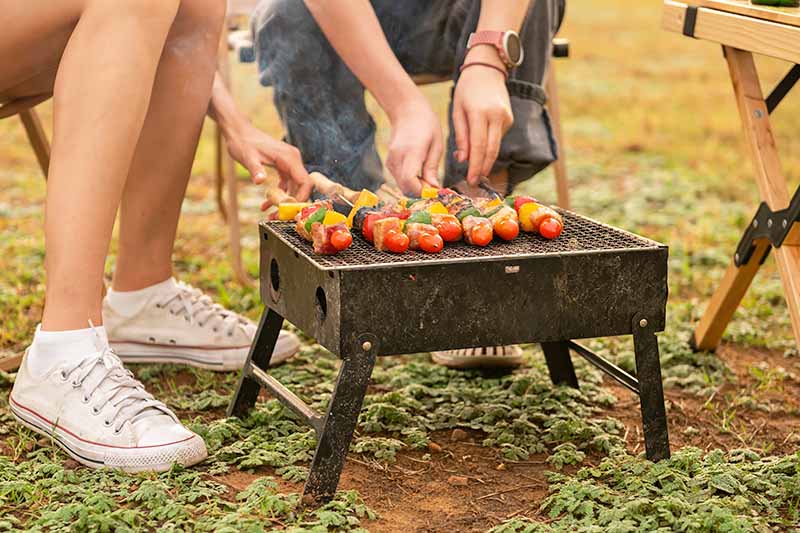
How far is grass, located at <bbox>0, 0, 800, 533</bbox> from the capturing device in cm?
208

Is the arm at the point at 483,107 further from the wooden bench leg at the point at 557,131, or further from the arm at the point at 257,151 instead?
the wooden bench leg at the point at 557,131

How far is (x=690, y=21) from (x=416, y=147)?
0.82 metres

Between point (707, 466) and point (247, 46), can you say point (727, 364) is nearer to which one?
point (707, 466)

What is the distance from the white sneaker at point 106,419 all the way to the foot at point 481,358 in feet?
2.91

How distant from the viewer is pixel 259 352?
8.30ft

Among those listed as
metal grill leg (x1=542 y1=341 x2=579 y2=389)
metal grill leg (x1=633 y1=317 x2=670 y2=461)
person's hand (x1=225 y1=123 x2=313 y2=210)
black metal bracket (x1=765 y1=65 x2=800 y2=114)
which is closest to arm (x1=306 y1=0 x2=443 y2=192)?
person's hand (x1=225 y1=123 x2=313 y2=210)

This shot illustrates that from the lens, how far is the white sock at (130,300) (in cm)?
288

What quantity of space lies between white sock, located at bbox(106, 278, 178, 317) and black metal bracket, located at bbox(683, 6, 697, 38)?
1517 mm

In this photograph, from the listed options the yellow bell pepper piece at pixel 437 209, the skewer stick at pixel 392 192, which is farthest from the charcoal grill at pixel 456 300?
the skewer stick at pixel 392 192

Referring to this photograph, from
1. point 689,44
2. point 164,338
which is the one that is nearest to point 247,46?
point 164,338

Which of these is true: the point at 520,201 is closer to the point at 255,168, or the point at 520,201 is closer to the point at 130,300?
the point at 255,168

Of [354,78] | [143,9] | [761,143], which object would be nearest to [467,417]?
[761,143]

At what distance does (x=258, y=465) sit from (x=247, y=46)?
5.49 feet

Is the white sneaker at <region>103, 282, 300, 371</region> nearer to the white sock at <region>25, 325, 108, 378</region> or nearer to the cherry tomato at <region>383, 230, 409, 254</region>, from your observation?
the white sock at <region>25, 325, 108, 378</region>
